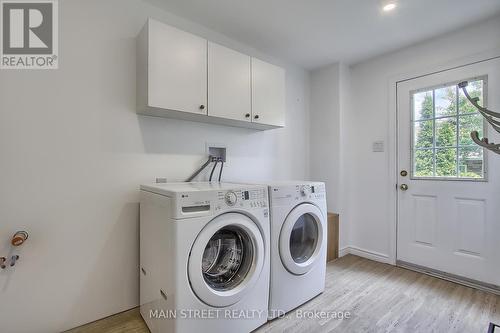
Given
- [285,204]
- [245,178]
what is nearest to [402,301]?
[285,204]

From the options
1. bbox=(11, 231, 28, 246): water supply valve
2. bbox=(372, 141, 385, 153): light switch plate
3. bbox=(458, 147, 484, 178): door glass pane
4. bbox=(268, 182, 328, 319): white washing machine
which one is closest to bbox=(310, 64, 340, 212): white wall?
bbox=(372, 141, 385, 153): light switch plate

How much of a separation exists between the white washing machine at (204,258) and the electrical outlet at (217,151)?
2.39 ft

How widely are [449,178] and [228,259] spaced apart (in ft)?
7.00

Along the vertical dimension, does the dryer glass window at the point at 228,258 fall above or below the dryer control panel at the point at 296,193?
below

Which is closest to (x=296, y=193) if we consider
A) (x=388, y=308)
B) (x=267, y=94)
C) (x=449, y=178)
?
(x=267, y=94)

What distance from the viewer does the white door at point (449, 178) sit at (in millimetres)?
2014

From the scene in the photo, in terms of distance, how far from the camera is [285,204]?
1697 mm

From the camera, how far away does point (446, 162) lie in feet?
7.41

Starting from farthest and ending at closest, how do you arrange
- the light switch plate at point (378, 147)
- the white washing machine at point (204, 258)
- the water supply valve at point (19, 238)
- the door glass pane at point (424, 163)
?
the light switch plate at point (378, 147)
the door glass pane at point (424, 163)
the water supply valve at point (19, 238)
the white washing machine at point (204, 258)

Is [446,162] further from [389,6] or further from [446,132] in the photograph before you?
[389,6]

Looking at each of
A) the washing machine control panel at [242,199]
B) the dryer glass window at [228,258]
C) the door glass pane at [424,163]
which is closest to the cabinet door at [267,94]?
the washing machine control panel at [242,199]

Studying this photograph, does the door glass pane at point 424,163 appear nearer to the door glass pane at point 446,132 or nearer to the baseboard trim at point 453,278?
the door glass pane at point 446,132

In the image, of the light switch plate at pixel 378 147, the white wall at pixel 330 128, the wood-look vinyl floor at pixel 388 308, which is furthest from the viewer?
the white wall at pixel 330 128

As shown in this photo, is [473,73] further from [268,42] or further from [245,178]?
[245,178]
